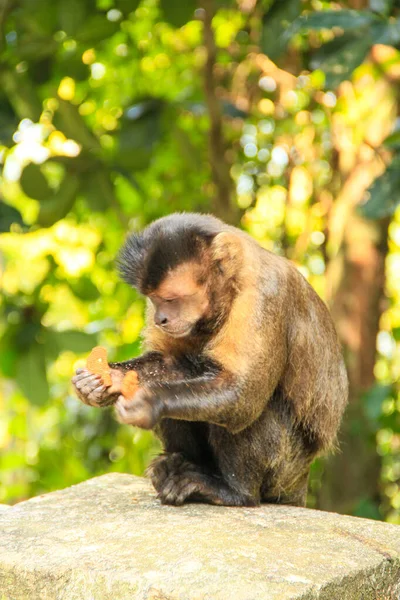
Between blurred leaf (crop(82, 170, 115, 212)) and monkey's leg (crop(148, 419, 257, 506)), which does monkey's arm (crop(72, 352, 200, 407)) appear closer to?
monkey's leg (crop(148, 419, 257, 506))

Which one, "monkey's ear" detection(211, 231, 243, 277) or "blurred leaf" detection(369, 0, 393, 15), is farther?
"blurred leaf" detection(369, 0, 393, 15)

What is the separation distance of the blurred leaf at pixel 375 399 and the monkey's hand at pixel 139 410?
2.22 metres

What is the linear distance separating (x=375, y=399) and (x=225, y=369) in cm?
196

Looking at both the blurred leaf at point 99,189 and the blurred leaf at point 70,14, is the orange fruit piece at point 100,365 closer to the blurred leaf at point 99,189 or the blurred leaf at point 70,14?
the blurred leaf at point 99,189

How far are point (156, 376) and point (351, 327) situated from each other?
3245mm

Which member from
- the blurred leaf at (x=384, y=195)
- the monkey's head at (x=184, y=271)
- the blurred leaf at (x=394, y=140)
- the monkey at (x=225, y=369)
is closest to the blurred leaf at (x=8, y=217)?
the monkey at (x=225, y=369)

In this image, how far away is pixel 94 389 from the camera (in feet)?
11.8

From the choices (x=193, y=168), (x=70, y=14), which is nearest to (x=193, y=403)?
(x=70, y=14)

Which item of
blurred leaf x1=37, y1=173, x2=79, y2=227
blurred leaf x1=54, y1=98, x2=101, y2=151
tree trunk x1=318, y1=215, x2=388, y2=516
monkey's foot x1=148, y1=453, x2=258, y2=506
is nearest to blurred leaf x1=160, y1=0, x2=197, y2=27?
blurred leaf x1=54, y1=98, x2=101, y2=151

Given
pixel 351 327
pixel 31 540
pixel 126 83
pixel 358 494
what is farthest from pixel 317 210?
pixel 31 540

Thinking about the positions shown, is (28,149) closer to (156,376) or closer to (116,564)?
(156,376)

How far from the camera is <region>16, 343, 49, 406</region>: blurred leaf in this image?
5.07 meters

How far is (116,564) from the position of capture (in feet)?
9.24

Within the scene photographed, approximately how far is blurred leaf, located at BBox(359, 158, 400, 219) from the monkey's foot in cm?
162
